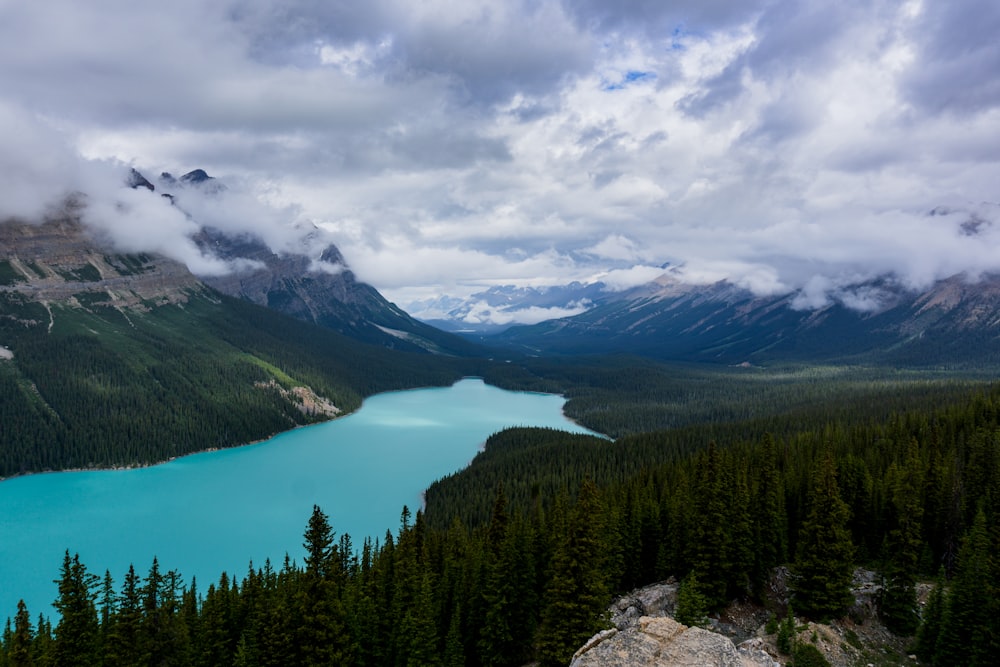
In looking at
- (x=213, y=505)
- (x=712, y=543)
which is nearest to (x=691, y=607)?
(x=712, y=543)

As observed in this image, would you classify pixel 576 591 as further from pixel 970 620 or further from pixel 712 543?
pixel 970 620

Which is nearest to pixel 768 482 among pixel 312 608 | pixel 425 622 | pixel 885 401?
pixel 425 622

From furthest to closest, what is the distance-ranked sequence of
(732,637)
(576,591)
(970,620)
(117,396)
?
(117,396)
(732,637)
(576,591)
(970,620)

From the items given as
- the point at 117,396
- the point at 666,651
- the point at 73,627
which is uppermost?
the point at 117,396

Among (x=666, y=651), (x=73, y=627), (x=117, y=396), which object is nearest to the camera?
(x=666, y=651)

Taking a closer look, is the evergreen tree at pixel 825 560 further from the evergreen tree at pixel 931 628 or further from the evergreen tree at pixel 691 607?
the evergreen tree at pixel 691 607

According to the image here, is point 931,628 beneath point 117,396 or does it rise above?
beneath
